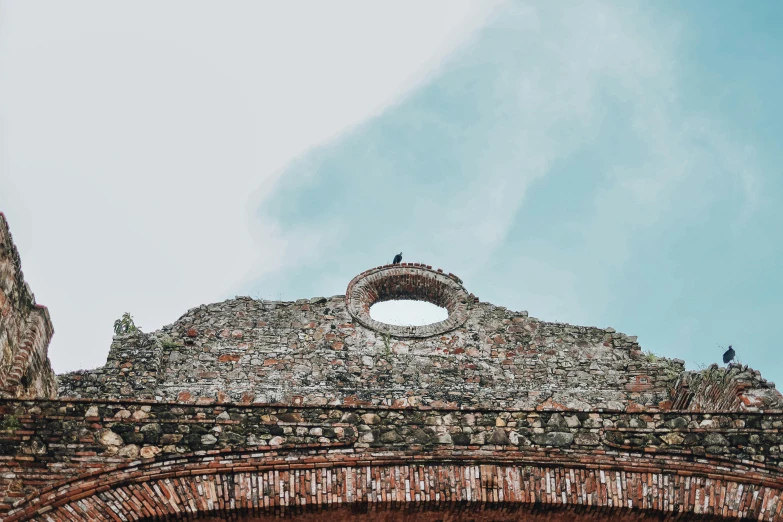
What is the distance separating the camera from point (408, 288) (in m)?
14.2

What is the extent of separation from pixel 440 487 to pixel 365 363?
609 centimetres

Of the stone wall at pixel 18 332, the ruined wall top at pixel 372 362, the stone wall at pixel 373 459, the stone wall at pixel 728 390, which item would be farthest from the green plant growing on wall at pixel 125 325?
the stone wall at pixel 728 390

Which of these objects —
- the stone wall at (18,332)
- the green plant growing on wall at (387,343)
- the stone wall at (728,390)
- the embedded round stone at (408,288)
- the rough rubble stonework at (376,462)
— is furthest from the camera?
the embedded round stone at (408,288)

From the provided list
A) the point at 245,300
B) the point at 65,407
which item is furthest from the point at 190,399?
the point at 65,407

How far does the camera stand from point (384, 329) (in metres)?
13.2

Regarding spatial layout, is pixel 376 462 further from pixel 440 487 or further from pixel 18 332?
pixel 18 332

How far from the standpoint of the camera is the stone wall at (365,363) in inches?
475

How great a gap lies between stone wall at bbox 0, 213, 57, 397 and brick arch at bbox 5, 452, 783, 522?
2851mm

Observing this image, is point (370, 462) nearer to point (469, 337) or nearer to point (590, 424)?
point (590, 424)

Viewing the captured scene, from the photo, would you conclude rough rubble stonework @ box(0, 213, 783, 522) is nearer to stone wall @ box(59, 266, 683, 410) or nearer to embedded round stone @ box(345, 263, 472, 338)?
stone wall @ box(59, 266, 683, 410)

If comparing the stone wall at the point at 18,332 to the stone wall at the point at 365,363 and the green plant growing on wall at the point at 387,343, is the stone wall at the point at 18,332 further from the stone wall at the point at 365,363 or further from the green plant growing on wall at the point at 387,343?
the green plant growing on wall at the point at 387,343

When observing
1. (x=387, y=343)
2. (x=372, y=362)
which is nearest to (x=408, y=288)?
(x=387, y=343)

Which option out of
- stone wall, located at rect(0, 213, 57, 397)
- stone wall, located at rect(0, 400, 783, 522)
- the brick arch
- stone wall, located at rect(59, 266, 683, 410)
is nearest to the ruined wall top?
stone wall, located at rect(59, 266, 683, 410)

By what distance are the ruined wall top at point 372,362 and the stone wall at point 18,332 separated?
2470mm
